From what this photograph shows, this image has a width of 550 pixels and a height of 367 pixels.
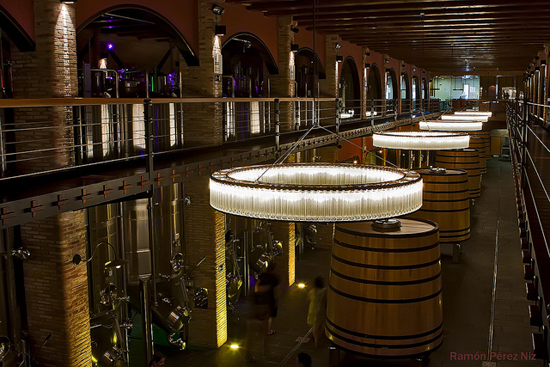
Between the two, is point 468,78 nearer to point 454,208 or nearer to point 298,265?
point 298,265

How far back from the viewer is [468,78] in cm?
4328

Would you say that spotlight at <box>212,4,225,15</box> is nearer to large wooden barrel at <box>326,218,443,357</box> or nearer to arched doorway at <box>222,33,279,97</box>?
arched doorway at <box>222,33,279,97</box>

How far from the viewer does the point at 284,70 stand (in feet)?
40.8

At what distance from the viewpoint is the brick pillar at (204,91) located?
898 cm

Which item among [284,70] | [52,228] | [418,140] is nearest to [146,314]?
[52,228]

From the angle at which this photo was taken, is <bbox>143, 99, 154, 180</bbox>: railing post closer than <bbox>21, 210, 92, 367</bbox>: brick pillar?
Yes

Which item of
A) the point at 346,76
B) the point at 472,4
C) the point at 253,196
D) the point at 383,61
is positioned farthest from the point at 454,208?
the point at 346,76

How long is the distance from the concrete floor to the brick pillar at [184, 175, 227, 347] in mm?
298

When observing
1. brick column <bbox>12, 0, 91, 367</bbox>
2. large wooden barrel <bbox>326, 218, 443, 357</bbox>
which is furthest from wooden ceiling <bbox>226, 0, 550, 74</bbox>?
large wooden barrel <bbox>326, 218, 443, 357</bbox>

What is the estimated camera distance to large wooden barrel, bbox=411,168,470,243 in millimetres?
8359

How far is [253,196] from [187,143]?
6217mm

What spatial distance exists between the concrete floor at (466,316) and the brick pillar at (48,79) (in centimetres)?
363

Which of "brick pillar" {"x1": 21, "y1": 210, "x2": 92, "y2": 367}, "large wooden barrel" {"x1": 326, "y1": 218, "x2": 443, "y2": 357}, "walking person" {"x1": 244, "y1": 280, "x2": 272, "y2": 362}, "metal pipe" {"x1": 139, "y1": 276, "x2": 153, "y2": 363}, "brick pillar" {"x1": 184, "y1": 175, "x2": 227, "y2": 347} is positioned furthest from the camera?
"brick pillar" {"x1": 184, "y1": 175, "x2": 227, "y2": 347}

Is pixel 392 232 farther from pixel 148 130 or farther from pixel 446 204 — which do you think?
pixel 446 204
